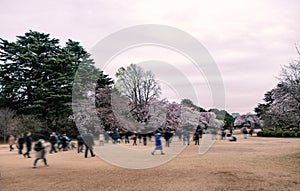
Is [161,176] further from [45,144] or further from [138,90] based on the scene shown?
[138,90]

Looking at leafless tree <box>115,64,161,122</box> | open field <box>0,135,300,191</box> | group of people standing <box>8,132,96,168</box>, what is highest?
leafless tree <box>115,64,161,122</box>

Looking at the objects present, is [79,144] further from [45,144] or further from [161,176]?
[161,176]

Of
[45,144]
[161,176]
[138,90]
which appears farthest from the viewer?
[138,90]

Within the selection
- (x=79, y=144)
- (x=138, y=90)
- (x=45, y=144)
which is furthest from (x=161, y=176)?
(x=138, y=90)

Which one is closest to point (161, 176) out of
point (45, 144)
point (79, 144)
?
point (45, 144)

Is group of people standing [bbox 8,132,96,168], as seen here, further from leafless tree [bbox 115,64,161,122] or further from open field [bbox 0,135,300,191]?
leafless tree [bbox 115,64,161,122]

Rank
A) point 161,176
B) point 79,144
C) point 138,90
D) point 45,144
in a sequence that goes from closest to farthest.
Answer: point 161,176
point 45,144
point 79,144
point 138,90

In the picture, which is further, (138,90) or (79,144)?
(138,90)

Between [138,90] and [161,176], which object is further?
[138,90]

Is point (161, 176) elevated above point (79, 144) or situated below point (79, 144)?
below

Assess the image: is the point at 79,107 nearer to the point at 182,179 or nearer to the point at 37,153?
the point at 37,153

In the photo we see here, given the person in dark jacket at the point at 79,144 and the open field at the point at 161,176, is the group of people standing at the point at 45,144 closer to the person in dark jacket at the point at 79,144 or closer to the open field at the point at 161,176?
the person in dark jacket at the point at 79,144

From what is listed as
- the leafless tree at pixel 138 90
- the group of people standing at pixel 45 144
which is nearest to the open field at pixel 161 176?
the group of people standing at pixel 45 144

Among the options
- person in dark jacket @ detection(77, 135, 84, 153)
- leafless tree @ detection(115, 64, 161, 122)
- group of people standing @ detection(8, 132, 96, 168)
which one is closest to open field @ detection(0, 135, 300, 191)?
group of people standing @ detection(8, 132, 96, 168)
